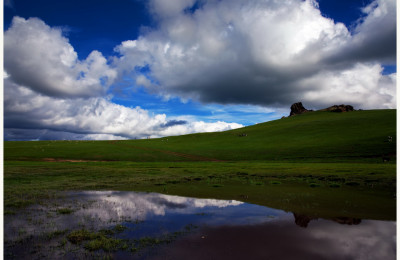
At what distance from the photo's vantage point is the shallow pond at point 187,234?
30.9ft

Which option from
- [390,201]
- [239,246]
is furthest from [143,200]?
[390,201]

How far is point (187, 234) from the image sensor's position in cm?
1151

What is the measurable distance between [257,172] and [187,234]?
2925 cm

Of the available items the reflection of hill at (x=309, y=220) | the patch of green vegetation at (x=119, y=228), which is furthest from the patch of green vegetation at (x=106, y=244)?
the reflection of hill at (x=309, y=220)

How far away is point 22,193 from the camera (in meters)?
21.1

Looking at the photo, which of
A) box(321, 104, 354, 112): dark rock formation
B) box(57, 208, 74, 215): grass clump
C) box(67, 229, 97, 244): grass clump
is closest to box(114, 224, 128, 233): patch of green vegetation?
box(67, 229, 97, 244): grass clump

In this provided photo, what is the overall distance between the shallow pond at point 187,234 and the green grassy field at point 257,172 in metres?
2.64

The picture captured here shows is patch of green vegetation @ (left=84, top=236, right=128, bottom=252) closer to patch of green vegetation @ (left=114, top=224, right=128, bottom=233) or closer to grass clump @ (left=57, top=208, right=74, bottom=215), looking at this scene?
patch of green vegetation @ (left=114, top=224, right=128, bottom=233)

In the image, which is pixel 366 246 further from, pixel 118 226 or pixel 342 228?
pixel 118 226

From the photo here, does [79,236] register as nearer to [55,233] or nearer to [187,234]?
[55,233]

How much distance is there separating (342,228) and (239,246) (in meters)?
5.84

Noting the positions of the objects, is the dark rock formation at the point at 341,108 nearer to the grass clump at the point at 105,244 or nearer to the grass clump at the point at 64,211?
the grass clump at the point at 64,211

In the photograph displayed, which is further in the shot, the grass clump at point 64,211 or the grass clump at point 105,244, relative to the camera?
the grass clump at point 64,211

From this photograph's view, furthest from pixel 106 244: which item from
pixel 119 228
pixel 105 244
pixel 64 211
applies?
pixel 64 211
